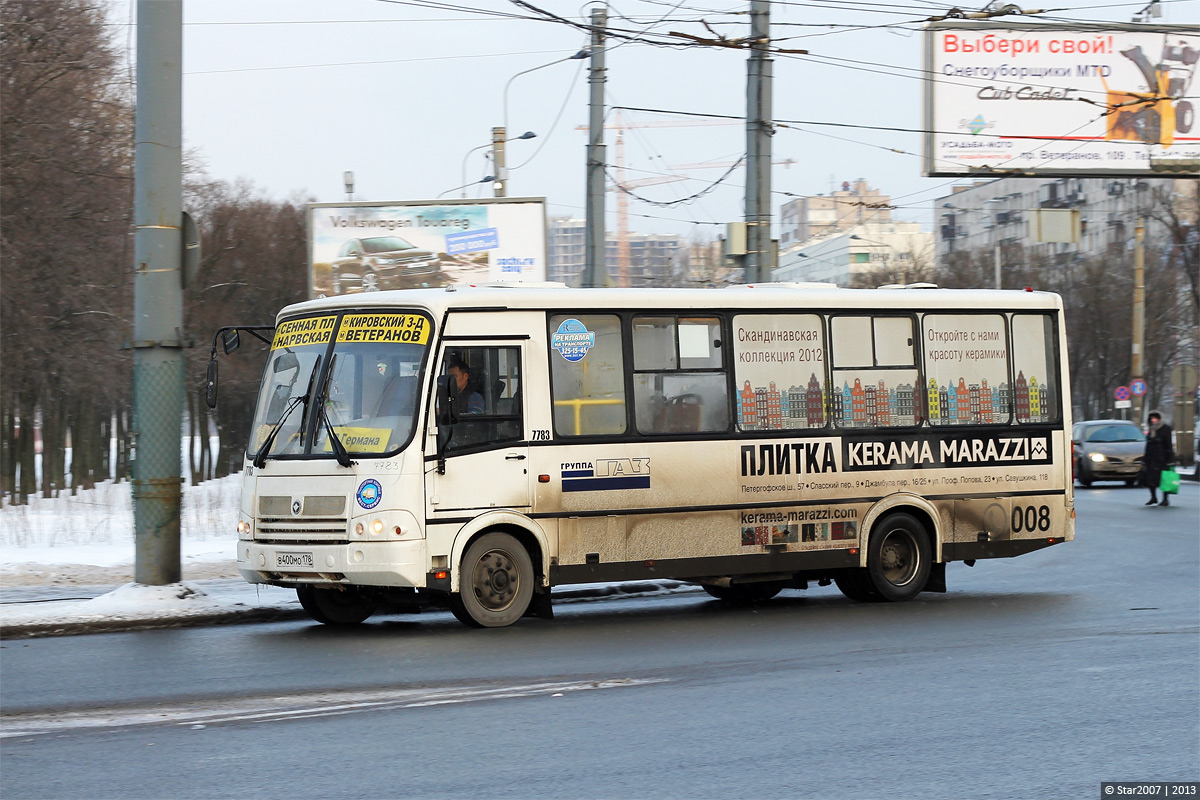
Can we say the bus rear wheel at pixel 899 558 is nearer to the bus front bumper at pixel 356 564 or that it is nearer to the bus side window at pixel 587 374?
the bus side window at pixel 587 374

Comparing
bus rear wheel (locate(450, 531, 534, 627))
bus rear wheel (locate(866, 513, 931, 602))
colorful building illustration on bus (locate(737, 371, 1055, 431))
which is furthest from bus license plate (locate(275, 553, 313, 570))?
bus rear wheel (locate(866, 513, 931, 602))

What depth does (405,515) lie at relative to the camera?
1110 cm

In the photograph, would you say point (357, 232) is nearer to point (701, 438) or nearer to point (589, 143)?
point (589, 143)

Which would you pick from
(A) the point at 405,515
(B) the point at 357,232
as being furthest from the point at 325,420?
(B) the point at 357,232

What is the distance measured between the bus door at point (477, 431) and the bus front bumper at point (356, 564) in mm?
393

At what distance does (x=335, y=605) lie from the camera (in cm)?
1219

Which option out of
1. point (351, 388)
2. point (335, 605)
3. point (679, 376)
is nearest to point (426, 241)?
point (679, 376)

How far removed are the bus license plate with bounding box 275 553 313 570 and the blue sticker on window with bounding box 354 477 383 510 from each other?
2.01 ft

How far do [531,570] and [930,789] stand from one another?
5.94m

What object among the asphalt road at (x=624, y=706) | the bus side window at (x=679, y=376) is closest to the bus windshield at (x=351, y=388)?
the asphalt road at (x=624, y=706)

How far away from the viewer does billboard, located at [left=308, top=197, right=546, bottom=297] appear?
93.2 ft

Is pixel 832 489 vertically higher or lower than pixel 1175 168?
lower

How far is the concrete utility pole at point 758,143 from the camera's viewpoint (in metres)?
16.8

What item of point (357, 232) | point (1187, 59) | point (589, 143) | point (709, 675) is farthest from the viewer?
point (1187, 59)
